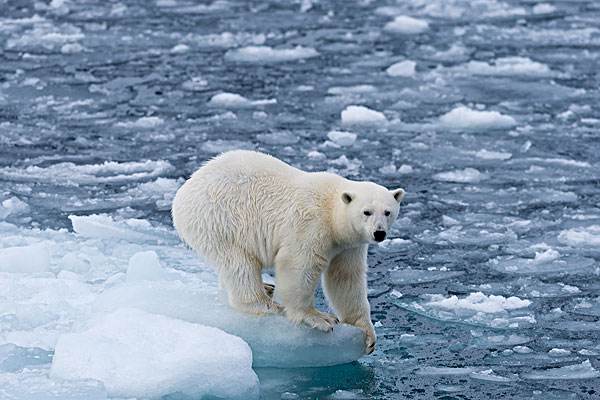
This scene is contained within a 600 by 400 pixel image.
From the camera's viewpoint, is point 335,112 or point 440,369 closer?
point 440,369

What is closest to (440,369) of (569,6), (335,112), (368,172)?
(368,172)

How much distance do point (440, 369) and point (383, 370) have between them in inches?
9.7

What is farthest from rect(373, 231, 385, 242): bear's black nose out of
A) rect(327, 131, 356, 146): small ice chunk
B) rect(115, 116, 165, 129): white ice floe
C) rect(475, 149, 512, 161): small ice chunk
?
rect(115, 116, 165, 129): white ice floe

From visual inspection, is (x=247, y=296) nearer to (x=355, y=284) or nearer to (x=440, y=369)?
(x=355, y=284)

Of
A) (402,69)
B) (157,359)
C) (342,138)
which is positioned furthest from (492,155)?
(157,359)

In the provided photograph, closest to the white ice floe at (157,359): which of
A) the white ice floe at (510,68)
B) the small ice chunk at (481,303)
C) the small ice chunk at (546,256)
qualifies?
the small ice chunk at (481,303)

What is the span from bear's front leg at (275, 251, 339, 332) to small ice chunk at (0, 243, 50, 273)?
4.63 ft

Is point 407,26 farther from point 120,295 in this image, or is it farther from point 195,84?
point 120,295

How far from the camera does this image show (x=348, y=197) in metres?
5.18

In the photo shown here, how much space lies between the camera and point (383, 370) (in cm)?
539

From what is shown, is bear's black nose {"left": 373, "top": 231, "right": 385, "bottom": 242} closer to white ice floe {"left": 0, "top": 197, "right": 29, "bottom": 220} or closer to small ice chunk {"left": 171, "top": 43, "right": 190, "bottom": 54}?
white ice floe {"left": 0, "top": 197, "right": 29, "bottom": 220}

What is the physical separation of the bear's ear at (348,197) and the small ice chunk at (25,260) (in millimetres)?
1769

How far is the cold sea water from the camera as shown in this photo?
551 cm

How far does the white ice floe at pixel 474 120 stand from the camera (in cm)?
948
